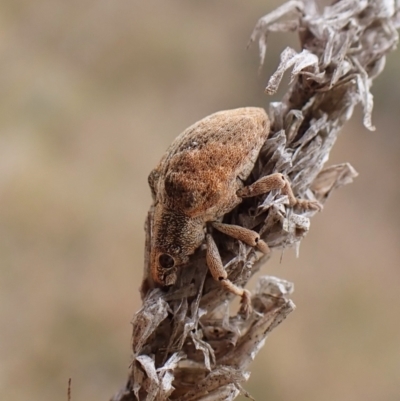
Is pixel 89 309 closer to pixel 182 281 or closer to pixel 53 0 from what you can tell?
pixel 182 281

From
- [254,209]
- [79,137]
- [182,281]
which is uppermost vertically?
[79,137]

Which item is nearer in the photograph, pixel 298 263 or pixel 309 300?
pixel 309 300

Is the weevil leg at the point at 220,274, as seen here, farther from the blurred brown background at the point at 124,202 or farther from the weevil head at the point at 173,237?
the blurred brown background at the point at 124,202

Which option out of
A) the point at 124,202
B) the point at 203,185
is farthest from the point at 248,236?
the point at 124,202

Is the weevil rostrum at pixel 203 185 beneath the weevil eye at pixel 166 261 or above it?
above

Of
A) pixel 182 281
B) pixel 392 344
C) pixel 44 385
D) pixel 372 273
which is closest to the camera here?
pixel 182 281

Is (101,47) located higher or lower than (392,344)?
higher

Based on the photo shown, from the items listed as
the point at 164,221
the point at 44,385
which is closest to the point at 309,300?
the point at 44,385

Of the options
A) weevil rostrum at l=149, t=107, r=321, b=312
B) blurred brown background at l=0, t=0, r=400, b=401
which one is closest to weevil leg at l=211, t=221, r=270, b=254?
weevil rostrum at l=149, t=107, r=321, b=312

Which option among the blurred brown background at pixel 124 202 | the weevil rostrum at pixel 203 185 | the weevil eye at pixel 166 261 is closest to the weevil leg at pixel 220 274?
the weevil rostrum at pixel 203 185
